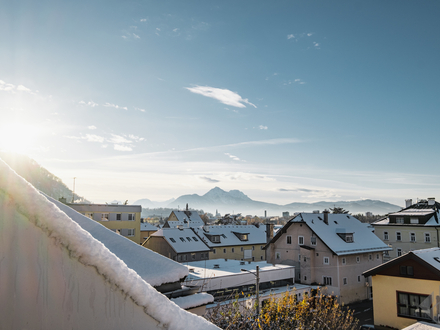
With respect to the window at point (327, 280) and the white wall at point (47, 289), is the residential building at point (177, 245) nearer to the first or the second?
the window at point (327, 280)

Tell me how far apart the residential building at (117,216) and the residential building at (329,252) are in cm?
1771

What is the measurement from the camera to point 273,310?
716 centimetres

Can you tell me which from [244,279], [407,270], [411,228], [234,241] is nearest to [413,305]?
[407,270]

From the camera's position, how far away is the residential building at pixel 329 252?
34125 mm

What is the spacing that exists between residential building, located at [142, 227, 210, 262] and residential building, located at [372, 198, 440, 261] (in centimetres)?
2529

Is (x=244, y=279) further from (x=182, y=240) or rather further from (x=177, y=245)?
(x=182, y=240)

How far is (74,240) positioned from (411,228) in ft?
157

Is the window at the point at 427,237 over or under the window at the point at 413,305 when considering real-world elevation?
over

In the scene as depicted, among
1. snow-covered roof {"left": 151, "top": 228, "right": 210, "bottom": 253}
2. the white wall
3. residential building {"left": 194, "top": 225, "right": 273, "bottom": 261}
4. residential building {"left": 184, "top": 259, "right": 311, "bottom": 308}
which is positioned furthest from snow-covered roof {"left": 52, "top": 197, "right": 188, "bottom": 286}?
residential building {"left": 194, "top": 225, "right": 273, "bottom": 261}

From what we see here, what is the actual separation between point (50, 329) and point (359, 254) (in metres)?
40.3

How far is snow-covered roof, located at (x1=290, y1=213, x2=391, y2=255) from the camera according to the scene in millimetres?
35562

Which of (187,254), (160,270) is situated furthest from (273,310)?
(187,254)

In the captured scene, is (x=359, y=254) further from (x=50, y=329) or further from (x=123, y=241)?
(x=50, y=329)

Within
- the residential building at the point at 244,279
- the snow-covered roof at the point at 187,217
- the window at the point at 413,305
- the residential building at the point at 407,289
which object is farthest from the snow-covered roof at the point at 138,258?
the snow-covered roof at the point at 187,217
